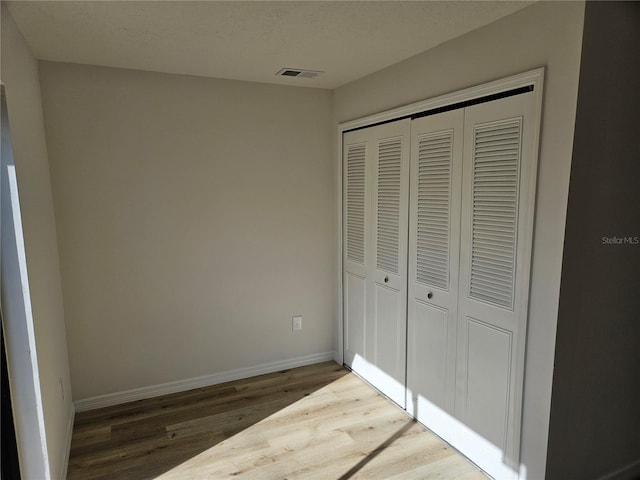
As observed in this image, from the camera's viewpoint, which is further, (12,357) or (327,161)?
(327,161)

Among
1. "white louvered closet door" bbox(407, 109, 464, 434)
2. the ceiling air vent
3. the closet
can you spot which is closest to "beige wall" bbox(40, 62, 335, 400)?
the ceiling air vent

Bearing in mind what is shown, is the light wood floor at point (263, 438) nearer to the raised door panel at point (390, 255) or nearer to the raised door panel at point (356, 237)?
the raised door panel at point (390, 255)

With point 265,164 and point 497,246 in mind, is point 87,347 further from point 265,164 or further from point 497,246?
point 497,246

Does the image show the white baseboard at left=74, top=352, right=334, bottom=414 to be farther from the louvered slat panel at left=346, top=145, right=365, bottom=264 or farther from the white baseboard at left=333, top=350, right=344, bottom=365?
the louvered slat panel at left=346, top=145, right=365, bottom=264

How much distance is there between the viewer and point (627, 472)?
7.43 ft

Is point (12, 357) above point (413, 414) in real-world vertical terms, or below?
above

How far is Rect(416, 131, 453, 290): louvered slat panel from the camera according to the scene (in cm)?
248

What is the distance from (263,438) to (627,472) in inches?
81.1

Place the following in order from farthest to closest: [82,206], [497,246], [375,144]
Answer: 1. [375,144]
2. [82,206]
3. [497,246]

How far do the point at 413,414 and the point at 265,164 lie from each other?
2153mm

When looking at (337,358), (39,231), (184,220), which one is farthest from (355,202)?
(39,231)

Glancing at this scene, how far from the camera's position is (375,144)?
305 centimetres

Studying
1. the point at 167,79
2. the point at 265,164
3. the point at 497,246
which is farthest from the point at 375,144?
the point at 167,79

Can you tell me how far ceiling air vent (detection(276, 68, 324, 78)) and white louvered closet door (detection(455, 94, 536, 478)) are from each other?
122 cm
